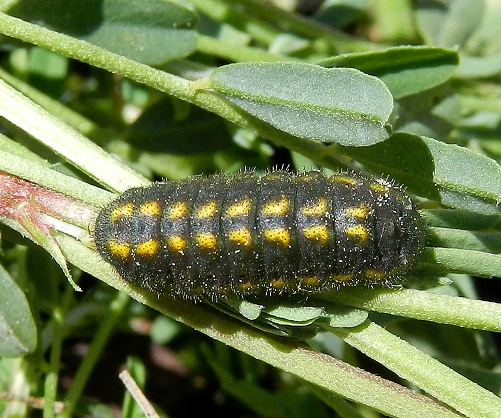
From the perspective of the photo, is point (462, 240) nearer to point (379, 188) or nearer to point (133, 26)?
point (379, 188)

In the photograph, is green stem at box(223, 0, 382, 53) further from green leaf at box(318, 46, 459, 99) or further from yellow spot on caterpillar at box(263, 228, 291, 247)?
yellow spot on caterpillar at box(263, 228, 291, 247)

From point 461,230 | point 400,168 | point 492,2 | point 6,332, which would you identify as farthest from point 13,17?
point 492,2

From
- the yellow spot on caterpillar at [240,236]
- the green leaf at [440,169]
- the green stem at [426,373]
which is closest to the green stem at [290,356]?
the green stem at [426,373]

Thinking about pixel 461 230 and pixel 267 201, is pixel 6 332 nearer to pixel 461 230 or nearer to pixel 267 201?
pixel 267 201

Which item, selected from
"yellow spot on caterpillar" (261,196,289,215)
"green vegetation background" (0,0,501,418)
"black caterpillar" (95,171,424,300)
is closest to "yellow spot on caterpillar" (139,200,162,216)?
"black caterpillar" (95,171,424,300)

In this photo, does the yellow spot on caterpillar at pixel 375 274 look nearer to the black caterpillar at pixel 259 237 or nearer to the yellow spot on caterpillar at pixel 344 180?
the black caterpillar at pixel 259 237

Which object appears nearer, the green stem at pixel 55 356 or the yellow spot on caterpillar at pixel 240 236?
the yellow spot on caterpillar at pixel 240 236
